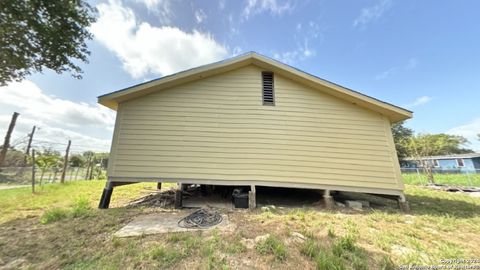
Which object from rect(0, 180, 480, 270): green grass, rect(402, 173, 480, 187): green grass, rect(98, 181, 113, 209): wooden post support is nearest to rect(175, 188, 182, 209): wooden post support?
rect(0, 180, 480, 270): green grass

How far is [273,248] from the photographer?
2.73 m

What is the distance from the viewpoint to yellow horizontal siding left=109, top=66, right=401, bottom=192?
5258 mm

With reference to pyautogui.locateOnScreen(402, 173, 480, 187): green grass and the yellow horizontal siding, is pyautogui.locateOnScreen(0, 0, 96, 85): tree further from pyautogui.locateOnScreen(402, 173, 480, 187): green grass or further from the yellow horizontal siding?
pyautogui.locateOnScreen(402, 173, 480, 187): green grass

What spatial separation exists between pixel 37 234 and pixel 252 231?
4.00 meters

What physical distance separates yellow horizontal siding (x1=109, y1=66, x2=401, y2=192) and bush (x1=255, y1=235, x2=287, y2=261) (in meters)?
2.41

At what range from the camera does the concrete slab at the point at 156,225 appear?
3.42 metres

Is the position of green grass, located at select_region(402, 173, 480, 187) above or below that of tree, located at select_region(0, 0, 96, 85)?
below

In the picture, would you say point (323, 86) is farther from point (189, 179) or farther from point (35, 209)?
point (35, 209)

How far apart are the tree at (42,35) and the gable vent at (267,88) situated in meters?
6.94

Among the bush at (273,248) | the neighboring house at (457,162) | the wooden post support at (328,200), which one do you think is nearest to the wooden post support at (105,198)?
the bush at (273,248)

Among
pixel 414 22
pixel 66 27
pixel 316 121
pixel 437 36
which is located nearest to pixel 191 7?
pixel 66 27

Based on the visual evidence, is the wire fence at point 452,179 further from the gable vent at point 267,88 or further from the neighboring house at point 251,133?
the gable vent at point 267,88

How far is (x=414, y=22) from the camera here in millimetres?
8469

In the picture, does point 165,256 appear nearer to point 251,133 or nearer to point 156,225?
point 156,225
